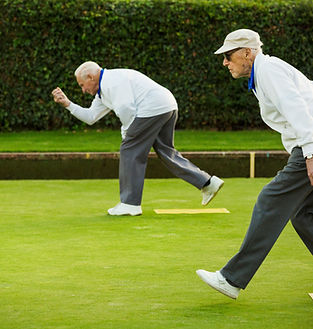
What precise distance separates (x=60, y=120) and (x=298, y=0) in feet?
12.4

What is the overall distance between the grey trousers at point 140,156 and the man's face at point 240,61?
10.8 feet

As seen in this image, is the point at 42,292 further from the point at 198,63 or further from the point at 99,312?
the point at 198,63

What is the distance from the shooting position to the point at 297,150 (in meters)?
5.02

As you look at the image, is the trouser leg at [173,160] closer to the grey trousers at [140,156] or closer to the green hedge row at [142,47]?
the grey trousers at [140,156]

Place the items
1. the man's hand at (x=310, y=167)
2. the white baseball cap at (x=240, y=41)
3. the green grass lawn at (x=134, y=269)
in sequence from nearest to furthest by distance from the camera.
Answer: the man's hand at (x=310, y=167), the green grass lawn at (x=134, y=269), the white baseball cap at (x=240, y=41)

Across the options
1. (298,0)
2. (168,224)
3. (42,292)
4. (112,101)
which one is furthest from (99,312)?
(298,0)

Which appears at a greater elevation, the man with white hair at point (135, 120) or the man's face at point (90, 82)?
the man's face at point (90, 82)

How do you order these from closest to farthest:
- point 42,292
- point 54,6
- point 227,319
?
point 227,319 < point 42,292 < point 54,6

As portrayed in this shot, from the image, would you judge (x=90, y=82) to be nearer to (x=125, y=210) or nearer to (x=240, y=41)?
(x=125, y=210)

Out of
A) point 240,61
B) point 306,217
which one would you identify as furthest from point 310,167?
point 240,61

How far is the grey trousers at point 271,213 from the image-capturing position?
5008 millimetres

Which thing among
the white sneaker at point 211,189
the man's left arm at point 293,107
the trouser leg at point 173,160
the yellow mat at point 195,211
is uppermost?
the man's left arm at point 293,107

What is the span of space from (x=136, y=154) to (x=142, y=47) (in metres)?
5.91

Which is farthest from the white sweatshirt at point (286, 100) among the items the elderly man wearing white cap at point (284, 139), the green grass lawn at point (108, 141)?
the green grass lawn at point (108, 141)
